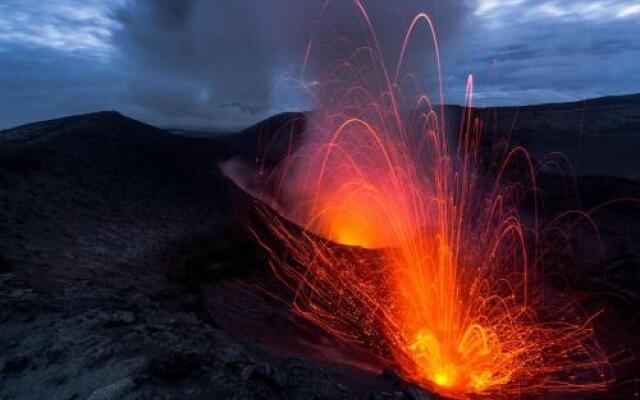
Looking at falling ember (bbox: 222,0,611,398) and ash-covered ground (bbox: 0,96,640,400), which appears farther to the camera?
falling ember (bbox: 222,0,611,398)

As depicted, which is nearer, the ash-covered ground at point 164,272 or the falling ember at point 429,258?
the ash-covered ground at point 164,272

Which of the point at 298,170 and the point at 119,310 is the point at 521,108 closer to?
the point at 298,170

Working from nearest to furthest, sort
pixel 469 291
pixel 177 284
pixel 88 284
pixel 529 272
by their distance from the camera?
1. pixel 88 284
2. pixel 177 284
3. pixel 469 291
4. pixel 529 272

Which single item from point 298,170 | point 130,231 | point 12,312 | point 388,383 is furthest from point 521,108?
point 12,312
